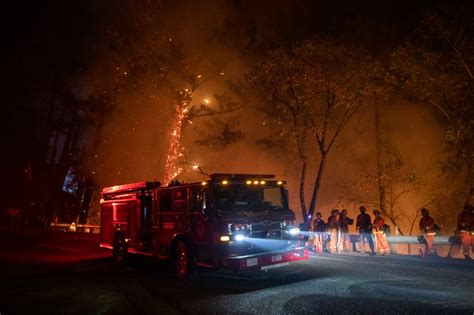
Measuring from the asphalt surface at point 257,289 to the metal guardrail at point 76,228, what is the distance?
13.8 metres

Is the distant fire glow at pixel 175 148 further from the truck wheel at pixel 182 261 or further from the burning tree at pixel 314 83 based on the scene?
the truck wheel at pixel 182 261

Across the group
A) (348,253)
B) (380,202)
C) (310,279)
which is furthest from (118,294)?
(380,202)

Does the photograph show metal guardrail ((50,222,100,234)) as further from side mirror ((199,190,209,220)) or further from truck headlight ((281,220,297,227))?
truck headlight ((281,220,297,227))

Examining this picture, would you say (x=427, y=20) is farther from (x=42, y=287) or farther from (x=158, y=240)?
(x=42, y=287)

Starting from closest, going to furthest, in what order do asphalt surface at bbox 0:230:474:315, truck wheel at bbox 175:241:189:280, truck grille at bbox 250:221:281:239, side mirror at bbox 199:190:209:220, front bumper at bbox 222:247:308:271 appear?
asphalt surface at bbox 0:230:474:315 → front bumper at bbox 222:247:308:271 → truck grille at bbox 250:221:281:239 → side mirror at bbox 199:190:209:220 → truck wheel at bbox 175:241:189:280

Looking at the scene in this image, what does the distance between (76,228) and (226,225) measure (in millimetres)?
23827

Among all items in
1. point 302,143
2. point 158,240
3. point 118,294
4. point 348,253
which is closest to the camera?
point 118,294

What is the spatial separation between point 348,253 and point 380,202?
16.0 ft

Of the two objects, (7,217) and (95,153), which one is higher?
(95,153)

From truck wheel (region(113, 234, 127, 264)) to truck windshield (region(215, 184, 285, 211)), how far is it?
5.16 metres

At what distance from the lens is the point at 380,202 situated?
18.5m

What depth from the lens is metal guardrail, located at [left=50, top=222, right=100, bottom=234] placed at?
87.4ft

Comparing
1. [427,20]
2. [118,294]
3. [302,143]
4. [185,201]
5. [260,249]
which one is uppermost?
[427,20]

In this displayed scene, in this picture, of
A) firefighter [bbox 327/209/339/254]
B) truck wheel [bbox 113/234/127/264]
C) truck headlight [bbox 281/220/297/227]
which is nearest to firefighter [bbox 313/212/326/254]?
firefighter [bbox 327/209/339/254]
